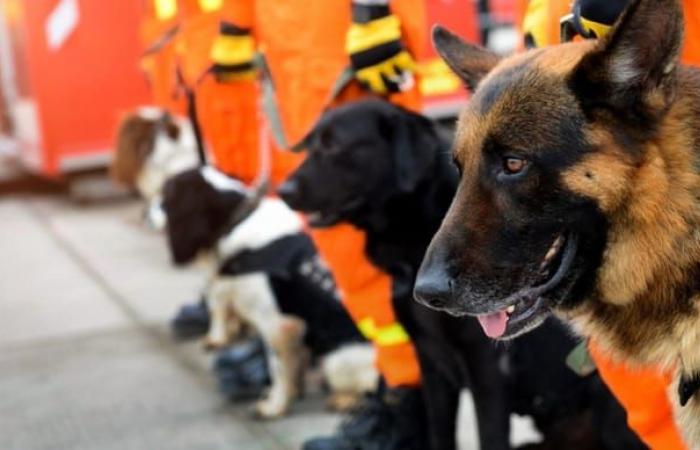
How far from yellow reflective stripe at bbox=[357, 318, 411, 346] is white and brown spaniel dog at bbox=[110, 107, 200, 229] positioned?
2650 mm

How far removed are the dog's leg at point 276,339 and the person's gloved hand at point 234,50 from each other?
91cm

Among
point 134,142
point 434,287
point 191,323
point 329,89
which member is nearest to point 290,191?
point 329,89

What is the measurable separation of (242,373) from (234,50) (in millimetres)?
1392

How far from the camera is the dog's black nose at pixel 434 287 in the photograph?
1.74m

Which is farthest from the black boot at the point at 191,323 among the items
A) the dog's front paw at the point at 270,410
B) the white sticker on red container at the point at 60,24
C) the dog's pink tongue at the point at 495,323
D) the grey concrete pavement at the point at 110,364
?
the white sticker on red container at the point at 60,24

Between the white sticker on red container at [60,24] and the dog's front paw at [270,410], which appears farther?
the white sticker on red container at [60,24]

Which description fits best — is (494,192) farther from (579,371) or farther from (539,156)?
(579,371)

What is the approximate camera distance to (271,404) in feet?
13.1

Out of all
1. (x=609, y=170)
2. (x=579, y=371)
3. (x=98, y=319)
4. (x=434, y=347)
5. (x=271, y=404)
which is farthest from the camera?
(x=98, y=319)

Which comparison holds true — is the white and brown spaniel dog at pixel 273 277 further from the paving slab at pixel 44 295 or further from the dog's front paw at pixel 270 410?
the paving slab at pixel 44 295

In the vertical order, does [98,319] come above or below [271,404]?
below

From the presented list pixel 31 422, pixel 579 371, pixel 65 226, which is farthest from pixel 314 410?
pixel 65 226

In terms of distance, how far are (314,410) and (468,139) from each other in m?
2.46

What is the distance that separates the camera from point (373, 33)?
9.62 ft
